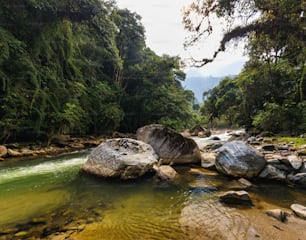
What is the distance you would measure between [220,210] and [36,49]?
14.3 m

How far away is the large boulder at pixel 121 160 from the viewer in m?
5.82

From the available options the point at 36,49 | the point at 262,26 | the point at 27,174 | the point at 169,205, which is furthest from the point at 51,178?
the point at 36,49

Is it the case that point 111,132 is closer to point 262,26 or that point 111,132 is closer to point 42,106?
point 42,106

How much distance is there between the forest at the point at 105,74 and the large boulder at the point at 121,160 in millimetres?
4409

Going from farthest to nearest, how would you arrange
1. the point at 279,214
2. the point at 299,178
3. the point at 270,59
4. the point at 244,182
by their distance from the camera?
the point at 270,59
the point at 244,182
the point at 299,178
the point at 279,214

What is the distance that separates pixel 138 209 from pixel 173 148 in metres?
4.12

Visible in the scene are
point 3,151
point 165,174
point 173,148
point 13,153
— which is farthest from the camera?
point 13,153

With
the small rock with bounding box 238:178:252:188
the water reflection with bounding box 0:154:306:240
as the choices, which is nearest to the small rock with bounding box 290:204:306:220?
the water reflection with bounding box 0:154:306:240

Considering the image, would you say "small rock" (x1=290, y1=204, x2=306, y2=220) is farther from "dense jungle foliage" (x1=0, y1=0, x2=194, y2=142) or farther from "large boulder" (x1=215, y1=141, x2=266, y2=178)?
"dense jungle foliage" (x1=0, y1=0, x2=194, y2=142)

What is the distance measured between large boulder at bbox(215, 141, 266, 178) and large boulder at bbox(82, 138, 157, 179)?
2162 millimetres

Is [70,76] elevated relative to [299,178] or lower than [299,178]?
elevated

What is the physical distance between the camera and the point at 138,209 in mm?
3984

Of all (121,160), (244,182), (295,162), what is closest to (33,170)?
(121,160)

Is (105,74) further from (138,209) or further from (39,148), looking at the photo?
(138,209)
